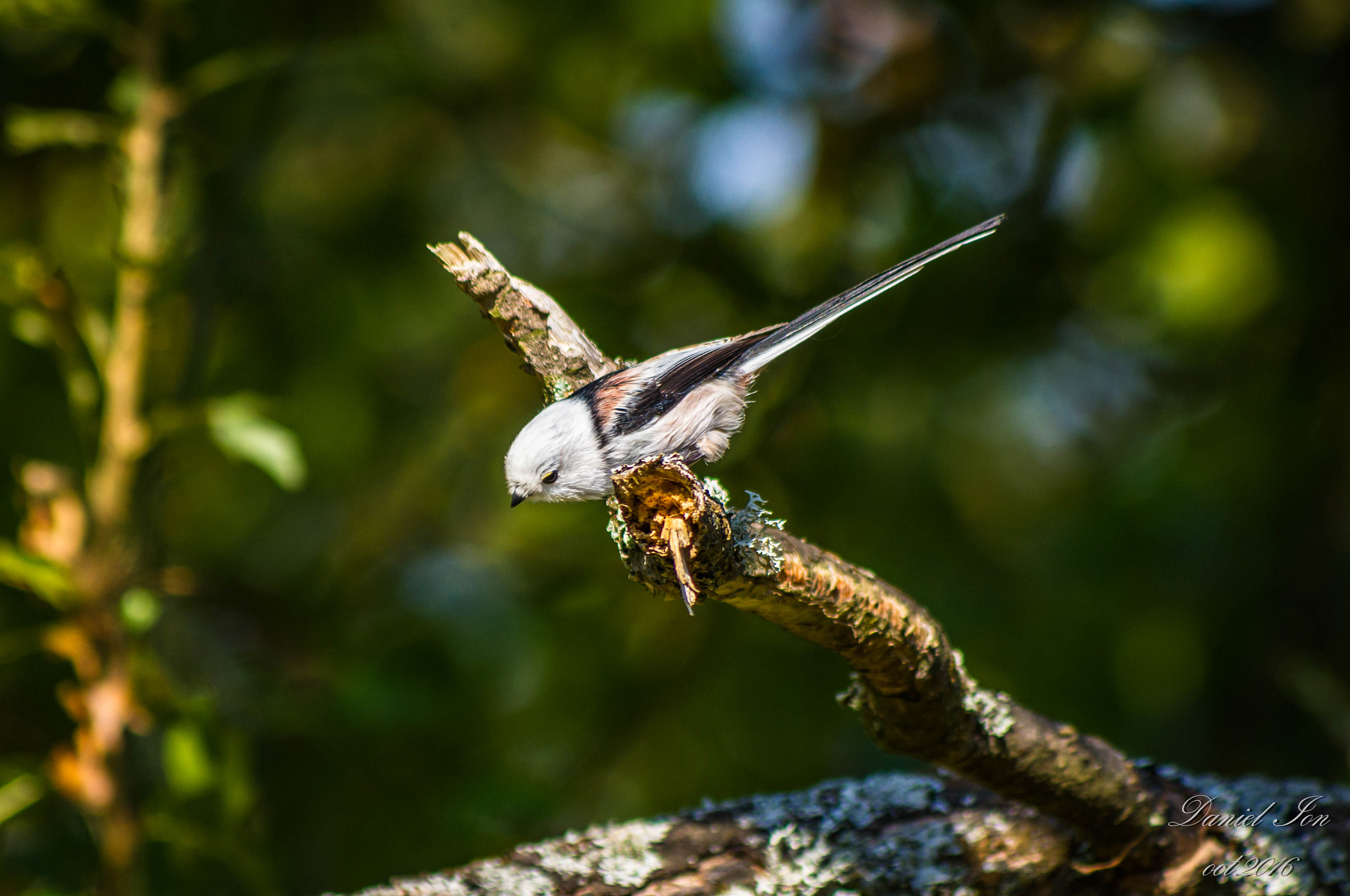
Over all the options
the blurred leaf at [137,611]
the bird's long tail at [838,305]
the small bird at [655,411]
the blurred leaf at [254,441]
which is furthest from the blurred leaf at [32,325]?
the bird's long tail at [838,305]

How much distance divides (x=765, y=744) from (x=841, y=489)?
99 cm

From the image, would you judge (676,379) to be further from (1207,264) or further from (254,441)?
(1207,264)

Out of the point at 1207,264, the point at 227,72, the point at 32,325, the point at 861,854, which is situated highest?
the point at 227,72

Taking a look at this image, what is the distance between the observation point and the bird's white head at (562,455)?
2.17 metres

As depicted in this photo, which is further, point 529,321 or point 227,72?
point 227,72

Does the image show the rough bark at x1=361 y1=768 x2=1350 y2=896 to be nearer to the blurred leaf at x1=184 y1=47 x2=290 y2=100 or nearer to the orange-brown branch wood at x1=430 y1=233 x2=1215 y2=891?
the orange-brown branch wood at x1=430 y1=233 x2=1215 y2=891

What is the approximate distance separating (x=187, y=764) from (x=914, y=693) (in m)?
1.74

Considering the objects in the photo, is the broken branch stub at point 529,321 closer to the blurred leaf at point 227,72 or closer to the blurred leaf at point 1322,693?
the blurred leaf at point 227,72

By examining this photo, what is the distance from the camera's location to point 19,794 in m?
2.24

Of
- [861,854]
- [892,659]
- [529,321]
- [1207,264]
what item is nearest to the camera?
[892,659]

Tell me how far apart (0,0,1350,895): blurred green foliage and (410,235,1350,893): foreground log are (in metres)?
1.76

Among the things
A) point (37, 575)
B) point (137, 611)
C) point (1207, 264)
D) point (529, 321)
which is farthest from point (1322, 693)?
point (37, 575)

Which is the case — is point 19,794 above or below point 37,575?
below

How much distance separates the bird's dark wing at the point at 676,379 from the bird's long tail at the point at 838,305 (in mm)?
28
